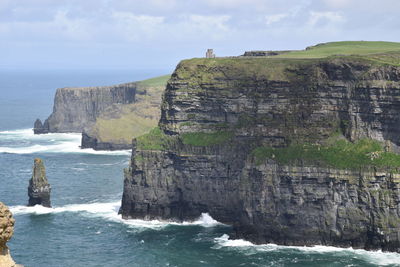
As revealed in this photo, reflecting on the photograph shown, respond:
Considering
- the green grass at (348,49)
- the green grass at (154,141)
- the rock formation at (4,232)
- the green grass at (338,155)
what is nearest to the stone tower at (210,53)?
the green grass at (348,49)

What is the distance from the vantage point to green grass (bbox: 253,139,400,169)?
111m

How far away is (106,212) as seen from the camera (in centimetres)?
13225

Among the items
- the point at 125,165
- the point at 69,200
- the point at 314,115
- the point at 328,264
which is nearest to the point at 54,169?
the point at 125,165

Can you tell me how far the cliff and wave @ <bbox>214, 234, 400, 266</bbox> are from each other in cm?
160

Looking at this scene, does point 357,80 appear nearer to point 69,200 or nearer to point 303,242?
point 303,242

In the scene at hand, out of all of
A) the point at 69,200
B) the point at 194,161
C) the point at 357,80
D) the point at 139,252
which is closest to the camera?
the point at 139,252

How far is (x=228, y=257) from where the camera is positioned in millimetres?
104375

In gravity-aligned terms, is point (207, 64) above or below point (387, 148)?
above

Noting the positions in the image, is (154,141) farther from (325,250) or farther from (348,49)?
(348,49)

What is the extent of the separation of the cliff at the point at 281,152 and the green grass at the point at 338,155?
0.52 ft

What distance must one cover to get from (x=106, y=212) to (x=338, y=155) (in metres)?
44.4

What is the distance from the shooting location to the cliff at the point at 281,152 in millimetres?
110000

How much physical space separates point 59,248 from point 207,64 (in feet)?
143

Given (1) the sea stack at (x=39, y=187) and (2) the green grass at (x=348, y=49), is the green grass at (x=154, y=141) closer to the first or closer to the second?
(1) the sea stack at (x=39, y=187)
